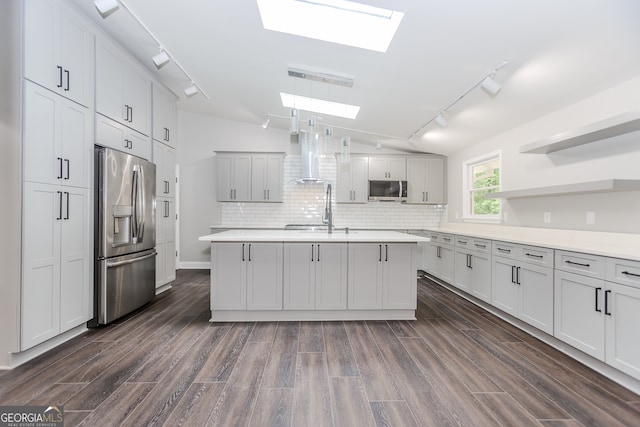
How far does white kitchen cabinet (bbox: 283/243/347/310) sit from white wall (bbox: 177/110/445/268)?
2.89m

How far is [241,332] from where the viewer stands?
2.86 meters

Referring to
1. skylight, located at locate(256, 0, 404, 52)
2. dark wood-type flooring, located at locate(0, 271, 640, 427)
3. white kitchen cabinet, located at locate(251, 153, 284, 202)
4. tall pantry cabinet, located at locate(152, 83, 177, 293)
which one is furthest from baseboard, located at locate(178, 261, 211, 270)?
skylight, located at locate(256, 0, 404, 52)

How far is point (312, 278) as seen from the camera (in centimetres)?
314

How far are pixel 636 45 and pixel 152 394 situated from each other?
160 inches

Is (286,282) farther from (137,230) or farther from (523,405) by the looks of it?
(523,405)

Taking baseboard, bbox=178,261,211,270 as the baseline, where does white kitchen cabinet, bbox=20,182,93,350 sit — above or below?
above

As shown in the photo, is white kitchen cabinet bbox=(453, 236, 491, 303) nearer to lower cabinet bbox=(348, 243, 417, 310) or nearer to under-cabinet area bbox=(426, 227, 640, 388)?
under-cabinet area bbox=(426, 227, 640, 388)

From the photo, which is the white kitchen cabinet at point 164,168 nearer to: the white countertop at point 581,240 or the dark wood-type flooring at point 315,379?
the dark wood-type flooring at point 315,379

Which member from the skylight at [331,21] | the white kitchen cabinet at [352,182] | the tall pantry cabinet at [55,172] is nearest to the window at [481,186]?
the white kitchen cabinet at [352,182]

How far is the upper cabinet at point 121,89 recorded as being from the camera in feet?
9.70

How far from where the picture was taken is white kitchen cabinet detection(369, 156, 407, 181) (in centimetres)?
580

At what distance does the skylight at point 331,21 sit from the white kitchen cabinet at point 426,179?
3494 millimetres

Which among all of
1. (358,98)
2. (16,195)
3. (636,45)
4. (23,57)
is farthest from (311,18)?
(16,195)

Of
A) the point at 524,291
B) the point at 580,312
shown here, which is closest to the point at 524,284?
the point at 524,291
